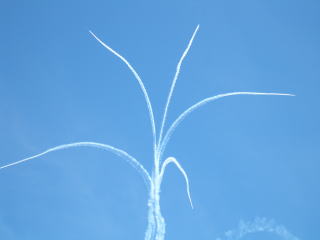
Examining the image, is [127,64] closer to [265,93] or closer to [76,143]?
[76,143]

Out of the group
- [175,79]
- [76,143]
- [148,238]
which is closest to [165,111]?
[175,79]

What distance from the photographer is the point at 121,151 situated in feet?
41.6

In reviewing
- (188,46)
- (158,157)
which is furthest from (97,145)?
(188,46)

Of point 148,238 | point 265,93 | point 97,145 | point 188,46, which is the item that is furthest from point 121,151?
point 265,93

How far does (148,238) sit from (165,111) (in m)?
3.84

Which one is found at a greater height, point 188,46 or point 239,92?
point 188,46

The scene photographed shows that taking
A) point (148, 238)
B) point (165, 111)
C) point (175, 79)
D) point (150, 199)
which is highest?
point (175, 79)

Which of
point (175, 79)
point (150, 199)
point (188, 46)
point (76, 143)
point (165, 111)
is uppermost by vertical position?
point (188, 46)

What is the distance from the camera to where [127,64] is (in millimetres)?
13203

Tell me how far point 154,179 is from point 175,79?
10.6ft

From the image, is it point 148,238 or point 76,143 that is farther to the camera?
point 76,143

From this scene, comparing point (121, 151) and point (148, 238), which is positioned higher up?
point (121, 151)

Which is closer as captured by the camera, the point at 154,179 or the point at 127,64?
the point at 154,179

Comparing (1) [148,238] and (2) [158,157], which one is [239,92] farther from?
(1) [148,238]
